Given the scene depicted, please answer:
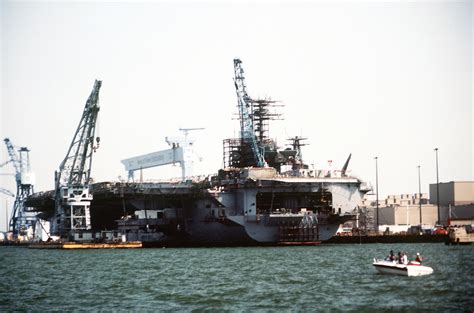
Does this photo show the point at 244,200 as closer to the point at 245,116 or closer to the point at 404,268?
the point at 245,116

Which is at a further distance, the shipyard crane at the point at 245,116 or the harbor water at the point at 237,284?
the shipyard crane at the point at 245,116

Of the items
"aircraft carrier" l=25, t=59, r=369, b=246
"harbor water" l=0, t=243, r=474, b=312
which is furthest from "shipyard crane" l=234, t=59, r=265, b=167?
"harbor water" l=0, t=243, r=474, b=312

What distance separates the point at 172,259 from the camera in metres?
91.7

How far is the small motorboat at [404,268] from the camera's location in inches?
2522

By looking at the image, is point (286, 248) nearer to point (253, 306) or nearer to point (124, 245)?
point (124, 245)

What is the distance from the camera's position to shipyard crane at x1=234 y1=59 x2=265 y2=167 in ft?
427

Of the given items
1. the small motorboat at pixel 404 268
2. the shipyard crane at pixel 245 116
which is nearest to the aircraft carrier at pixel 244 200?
the shipyard crane at pixel 245 116

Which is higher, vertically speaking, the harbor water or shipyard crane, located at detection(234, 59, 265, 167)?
shipyard crane, located at detection(234, 59, 265, 167)

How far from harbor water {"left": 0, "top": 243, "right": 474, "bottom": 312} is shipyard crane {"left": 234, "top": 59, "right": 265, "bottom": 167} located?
1493 inches

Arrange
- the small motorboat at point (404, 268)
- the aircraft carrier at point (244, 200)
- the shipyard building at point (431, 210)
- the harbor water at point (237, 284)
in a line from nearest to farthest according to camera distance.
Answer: the harbor water at point (237, 284) → the small motorboat at point (404, 268) → the aircraft carrier at point (244, 200) → the shipyard building at point (431, 210)

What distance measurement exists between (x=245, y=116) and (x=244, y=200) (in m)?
21.7

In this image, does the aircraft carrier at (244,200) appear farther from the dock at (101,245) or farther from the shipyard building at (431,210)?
the shipyard building at (431,210)

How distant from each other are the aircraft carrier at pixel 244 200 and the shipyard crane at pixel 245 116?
0.14 metres

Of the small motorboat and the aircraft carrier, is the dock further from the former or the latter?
the small motorboat
